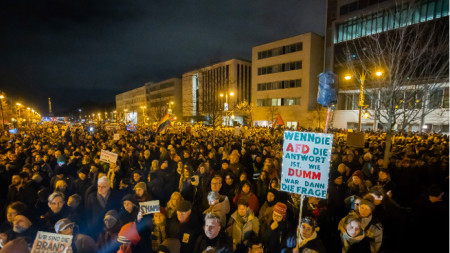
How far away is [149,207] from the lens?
372 cm

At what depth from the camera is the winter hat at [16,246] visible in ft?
9.85

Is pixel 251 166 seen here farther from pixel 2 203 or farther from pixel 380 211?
pixel 2 203

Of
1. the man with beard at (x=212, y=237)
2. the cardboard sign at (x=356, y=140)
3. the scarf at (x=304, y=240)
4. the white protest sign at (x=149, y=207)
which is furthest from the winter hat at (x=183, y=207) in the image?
the cardboard sign at (x=356, y=140)

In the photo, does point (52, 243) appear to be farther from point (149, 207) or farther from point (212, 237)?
point (212, 237)

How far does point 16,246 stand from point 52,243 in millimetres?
522

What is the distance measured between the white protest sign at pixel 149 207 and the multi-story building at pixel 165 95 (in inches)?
2556

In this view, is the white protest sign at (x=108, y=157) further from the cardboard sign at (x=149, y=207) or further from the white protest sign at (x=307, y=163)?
the white protest sign at (x=307, y=163)

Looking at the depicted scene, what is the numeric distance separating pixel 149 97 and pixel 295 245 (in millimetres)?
90719

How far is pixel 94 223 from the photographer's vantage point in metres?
4.23

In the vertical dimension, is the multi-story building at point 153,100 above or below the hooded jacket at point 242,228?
above

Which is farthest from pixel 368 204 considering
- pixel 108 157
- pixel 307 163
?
pixel 108 157

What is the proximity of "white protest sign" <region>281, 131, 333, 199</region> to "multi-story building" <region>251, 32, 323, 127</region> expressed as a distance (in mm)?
37772

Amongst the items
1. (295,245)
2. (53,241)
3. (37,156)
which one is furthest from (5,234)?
(37,156)

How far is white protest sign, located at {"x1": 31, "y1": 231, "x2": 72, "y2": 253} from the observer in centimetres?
297
